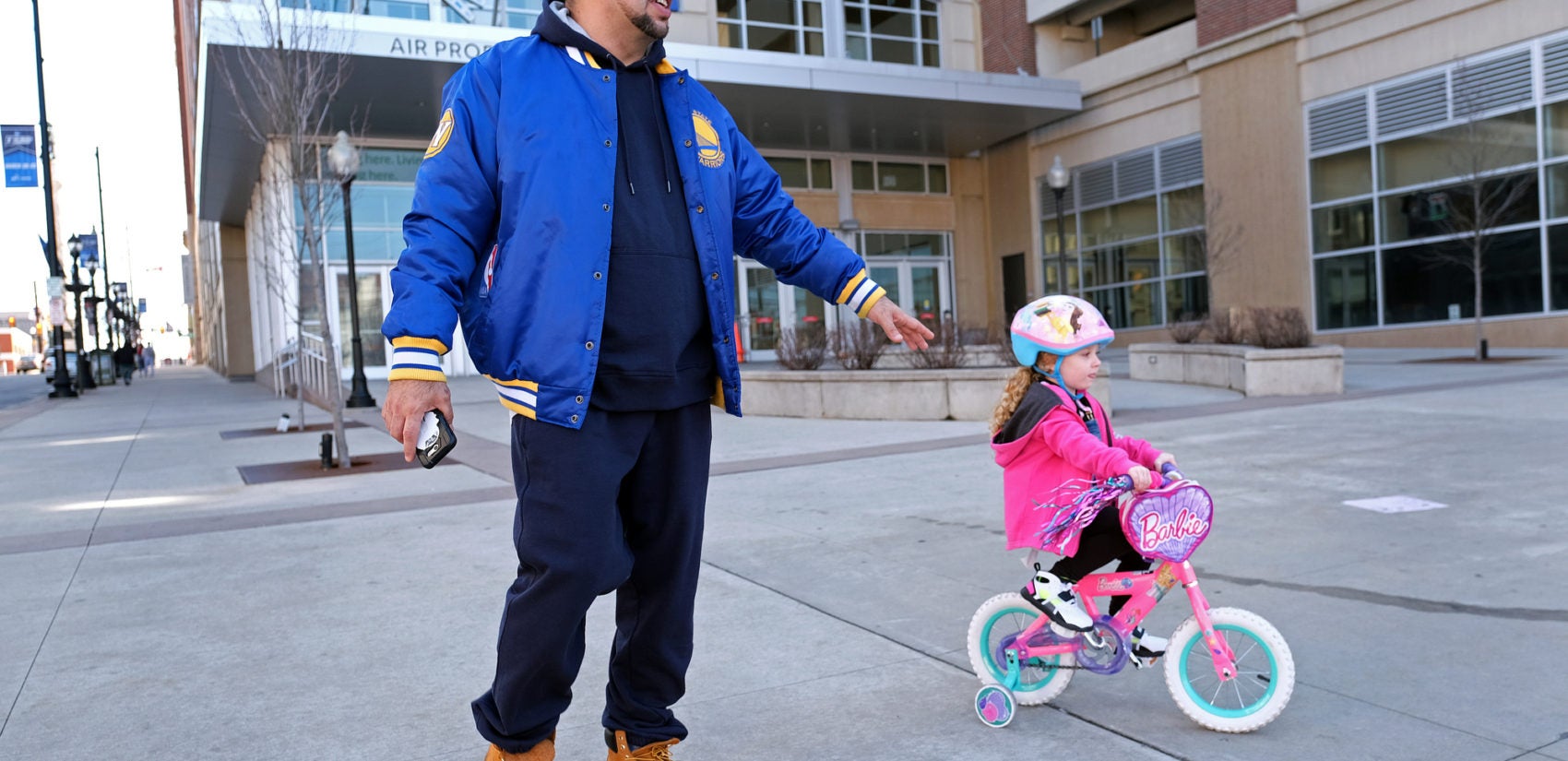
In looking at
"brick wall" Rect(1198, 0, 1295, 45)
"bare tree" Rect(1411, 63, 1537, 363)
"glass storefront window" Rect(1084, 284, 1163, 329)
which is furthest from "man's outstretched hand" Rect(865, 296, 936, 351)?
"glass storefront window" Rect(1084, 284, 1163, 329)

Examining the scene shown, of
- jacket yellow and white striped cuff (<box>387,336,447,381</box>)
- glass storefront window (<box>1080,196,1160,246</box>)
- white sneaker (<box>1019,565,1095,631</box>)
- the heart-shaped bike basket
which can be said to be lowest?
white sneaker (<box>1019,565,1095,631</box>)

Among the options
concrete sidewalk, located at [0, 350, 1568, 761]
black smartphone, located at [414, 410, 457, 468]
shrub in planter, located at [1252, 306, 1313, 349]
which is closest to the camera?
black smartphone, located at [414, 410, 457, 468]

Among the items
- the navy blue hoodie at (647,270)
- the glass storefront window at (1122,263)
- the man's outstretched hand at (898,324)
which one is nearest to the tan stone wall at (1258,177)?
the glass storefront window at (1122,263)

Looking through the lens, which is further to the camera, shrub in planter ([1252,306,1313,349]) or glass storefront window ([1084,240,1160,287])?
glass storefront window ([1084,240,1160,287])

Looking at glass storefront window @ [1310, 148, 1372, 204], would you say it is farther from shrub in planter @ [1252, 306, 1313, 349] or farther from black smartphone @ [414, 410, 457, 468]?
black smartphone @ [414, 410, 457, 468]

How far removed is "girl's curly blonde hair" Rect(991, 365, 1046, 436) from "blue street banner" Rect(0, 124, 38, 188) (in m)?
30.5

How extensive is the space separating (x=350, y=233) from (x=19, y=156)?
53.1ft

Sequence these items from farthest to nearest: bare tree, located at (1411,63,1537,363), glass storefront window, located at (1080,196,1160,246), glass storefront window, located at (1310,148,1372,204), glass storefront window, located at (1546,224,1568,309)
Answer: glass storefront window, located at (1080,196,1160,246), glass storefront window, located at (1310,148,1372,204), bare tree, located at (1411,63,1537,363), glass storefront window, located at (1546,224,1568,309)

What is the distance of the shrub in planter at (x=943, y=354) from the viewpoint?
13266 mm

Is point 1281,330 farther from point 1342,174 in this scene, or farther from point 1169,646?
point 1169,646

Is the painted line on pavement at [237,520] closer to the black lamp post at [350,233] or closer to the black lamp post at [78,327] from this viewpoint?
the black lamp post at [350,233]

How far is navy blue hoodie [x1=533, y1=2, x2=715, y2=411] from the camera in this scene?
2510mm

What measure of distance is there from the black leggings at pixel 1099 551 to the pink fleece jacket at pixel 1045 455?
106 mm

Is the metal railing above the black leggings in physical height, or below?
above
